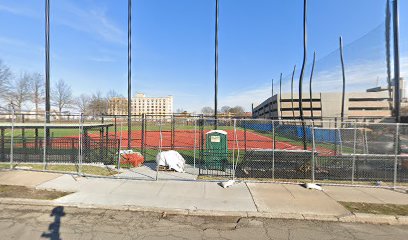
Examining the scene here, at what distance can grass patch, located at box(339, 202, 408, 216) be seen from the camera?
243 inches

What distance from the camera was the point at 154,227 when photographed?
522 cm

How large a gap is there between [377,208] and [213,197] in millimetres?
4169

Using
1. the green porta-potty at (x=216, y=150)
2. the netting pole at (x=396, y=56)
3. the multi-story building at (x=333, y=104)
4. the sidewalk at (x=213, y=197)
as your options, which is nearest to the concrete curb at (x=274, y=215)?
the sidewalk at (x=213, y=197)

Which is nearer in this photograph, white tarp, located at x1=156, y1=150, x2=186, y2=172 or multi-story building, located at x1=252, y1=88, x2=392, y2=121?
white tarp, located at x1=156, y1=150, x2=186, y2=172

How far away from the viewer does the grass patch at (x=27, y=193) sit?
6715mm

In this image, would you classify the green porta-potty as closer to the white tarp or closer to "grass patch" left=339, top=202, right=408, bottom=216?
the white tarp

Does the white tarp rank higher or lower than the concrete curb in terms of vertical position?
higher

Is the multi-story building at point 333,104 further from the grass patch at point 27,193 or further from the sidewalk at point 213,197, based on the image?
the grass patch at point 27,193

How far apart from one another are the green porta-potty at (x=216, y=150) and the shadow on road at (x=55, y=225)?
5.63 metres

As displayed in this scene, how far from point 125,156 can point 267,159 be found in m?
6.07

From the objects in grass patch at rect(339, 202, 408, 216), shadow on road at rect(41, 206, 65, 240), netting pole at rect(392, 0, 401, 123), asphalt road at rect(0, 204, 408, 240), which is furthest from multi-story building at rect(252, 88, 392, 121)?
shadow on road at rect(41, 206, 65, 240)

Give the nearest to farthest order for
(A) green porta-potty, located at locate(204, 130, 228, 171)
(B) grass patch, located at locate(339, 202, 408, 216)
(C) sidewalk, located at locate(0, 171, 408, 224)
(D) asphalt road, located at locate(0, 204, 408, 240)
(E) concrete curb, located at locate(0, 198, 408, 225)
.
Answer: (D) asphalt road, located at locate(0, 204, 408, 240) < (E) concrete curb, located at locate(0, 198, 408, 225) < (C) sidewalk, located at locate(0, 171, 408, 224) < (B) grass patch, located at locate(339, 202, 408, 216) < (A) green porta-potty, located at locate(204, 130, 228, 171)

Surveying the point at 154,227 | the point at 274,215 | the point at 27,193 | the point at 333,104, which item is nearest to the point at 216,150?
the point at 274,215

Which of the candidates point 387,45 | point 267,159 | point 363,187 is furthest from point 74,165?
point 387,45
